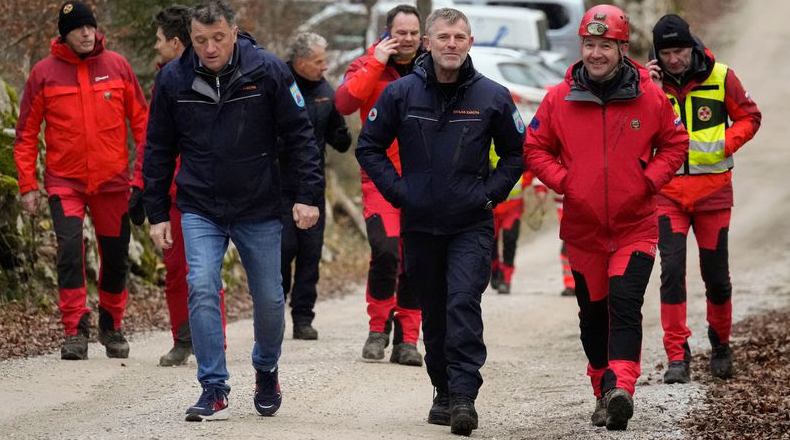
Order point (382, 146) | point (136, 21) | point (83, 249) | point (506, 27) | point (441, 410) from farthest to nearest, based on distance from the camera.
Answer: point (506, 27)
point (136, 21)
point (83, 249)
point (441, 410)
point (382, 146)

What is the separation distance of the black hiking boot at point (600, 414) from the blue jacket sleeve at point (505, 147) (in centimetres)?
132

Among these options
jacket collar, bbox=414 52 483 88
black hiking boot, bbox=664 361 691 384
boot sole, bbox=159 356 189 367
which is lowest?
boot sole, bbox=159 356 189 367

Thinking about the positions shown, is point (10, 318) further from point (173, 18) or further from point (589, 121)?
point (589, 121)

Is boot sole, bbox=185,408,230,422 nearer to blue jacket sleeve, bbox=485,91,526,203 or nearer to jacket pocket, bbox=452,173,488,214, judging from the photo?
jacket pocket, bbox=452,173,488,214

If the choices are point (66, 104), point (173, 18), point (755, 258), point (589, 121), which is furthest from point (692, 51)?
point (755, 258)

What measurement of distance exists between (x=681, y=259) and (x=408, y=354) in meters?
2.04

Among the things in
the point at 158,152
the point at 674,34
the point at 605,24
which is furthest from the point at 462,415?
the point at 674,34

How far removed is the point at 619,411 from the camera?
7344 mm

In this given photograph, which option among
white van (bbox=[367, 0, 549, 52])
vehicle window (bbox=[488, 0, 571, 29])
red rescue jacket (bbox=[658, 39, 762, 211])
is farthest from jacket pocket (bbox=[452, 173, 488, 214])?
vehicle window (bbox=[488, 0, 571, 29])

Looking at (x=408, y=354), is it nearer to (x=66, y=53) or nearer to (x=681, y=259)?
(x=681, y=259)

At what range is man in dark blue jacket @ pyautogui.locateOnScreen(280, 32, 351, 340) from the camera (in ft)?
37.0

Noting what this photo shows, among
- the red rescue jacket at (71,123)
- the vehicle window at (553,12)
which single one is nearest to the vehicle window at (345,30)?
the vehicle window at (553,12)

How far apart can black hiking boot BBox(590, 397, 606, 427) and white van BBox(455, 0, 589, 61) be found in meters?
24.4

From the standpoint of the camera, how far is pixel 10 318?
11.4 meters
